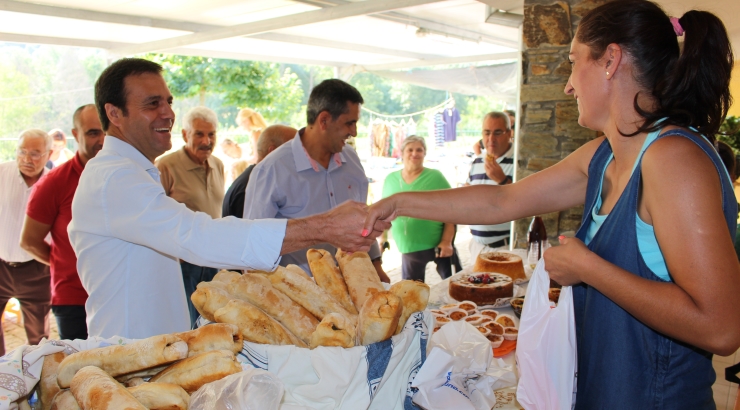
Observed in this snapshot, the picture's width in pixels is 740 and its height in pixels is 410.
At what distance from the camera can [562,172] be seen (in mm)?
1959

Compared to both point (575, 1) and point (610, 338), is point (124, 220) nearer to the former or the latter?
point (610, 338)

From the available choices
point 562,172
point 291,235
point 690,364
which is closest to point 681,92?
point 562,172

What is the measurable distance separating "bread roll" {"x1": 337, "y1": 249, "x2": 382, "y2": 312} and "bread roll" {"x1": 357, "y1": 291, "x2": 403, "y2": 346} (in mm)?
248

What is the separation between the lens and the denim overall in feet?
4.61

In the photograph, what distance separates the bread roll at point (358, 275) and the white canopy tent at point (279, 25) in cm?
383

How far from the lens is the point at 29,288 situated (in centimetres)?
477

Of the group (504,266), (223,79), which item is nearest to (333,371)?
(504,266)

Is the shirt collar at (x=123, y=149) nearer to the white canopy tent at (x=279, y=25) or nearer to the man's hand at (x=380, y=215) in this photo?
the man's hand at (x=380, y=215)

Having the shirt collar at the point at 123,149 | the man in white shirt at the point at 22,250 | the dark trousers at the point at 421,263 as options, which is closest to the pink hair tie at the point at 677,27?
the shirt collar at the point at 123,149

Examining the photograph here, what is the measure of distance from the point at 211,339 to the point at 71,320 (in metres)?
2.62

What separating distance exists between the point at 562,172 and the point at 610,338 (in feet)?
2.24

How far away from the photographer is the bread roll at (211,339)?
1.33m

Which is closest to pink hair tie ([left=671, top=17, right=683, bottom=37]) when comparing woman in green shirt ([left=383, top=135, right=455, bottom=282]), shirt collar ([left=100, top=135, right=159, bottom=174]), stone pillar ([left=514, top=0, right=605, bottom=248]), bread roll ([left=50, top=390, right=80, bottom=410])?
bread roll ([left=50, top=390, right=80, bottom=410])

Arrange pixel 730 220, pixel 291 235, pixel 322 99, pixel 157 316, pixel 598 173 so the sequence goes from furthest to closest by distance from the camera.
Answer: pixel 322 99 < pixel 157 316 < pixel 291 235 < pixel 598 173 < pixel 730 220
